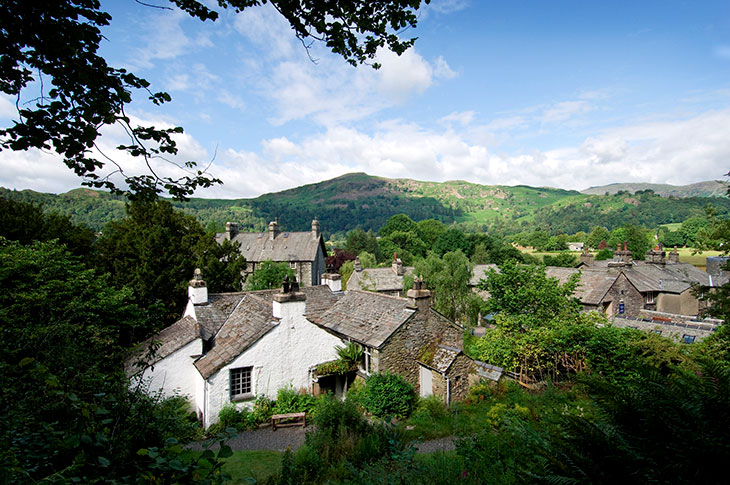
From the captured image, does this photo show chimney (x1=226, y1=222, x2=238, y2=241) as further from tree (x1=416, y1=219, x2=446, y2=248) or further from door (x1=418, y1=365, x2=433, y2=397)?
tree (x1=416, y1=219, x2=446, y2=248)

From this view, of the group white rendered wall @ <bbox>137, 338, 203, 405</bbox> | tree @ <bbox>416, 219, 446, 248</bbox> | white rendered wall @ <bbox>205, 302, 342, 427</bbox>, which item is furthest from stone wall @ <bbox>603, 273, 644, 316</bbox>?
tree @ <bbox>416, 219, 446, 248</bbox>

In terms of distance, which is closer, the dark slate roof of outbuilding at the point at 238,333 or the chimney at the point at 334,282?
the dark slate roof of outbuilding at the point at 238,333

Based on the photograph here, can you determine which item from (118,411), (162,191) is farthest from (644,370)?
(162,191)

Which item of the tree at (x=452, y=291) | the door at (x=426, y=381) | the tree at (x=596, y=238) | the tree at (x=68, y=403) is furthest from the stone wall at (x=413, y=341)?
the tree at (x=596, y=238)

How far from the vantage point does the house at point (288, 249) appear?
153 ft

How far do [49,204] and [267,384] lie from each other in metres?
187

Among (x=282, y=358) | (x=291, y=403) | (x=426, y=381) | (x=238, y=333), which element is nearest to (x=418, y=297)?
(x=426, y=381)

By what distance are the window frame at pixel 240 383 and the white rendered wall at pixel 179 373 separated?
5.59ft

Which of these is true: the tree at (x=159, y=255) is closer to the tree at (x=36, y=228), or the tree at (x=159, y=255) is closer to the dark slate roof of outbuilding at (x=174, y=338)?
the tree at (x=36, y=228)

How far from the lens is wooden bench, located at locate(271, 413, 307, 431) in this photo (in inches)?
544

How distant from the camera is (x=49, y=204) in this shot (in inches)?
5797

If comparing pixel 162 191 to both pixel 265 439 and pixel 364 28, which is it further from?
pixel 265 439

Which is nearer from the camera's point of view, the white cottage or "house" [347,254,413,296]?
the white cottage

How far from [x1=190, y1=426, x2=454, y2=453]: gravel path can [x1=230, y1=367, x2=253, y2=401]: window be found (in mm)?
1431
